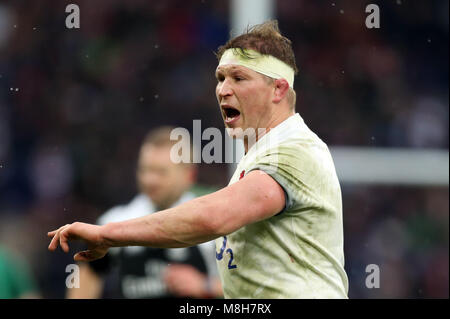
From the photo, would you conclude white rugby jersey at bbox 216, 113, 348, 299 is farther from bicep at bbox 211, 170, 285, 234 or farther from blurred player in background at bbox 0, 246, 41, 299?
blurred player in background at bbox 0, 246, 41, 299

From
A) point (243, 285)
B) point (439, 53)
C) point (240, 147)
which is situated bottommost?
point (243, 285)

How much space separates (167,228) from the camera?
2.73 meters

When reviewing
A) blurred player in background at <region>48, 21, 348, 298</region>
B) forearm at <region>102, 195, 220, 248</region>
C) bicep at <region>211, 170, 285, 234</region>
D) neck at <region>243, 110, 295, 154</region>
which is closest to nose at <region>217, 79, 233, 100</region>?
blurred player in background at <region>48, 21, 348, 298</region>

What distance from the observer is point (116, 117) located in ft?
29.6

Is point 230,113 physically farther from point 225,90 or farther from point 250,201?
point 250,201

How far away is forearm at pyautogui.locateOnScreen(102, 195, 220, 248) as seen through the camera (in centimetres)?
273

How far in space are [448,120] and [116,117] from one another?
11.9 feet

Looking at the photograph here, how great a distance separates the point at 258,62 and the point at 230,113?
236 mm

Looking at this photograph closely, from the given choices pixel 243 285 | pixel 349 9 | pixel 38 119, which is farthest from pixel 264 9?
pixel 243 285

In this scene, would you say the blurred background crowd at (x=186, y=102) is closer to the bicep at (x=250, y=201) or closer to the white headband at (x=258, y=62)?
the white headband at (x=258, y=62)

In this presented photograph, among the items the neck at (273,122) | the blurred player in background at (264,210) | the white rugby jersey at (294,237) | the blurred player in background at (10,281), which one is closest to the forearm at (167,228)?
the blurred player in background at (264,210)

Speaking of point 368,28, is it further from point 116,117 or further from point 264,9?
point 116,117

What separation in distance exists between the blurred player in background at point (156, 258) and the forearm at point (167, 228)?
9.24ft

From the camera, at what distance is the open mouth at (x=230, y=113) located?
10.9 feet
